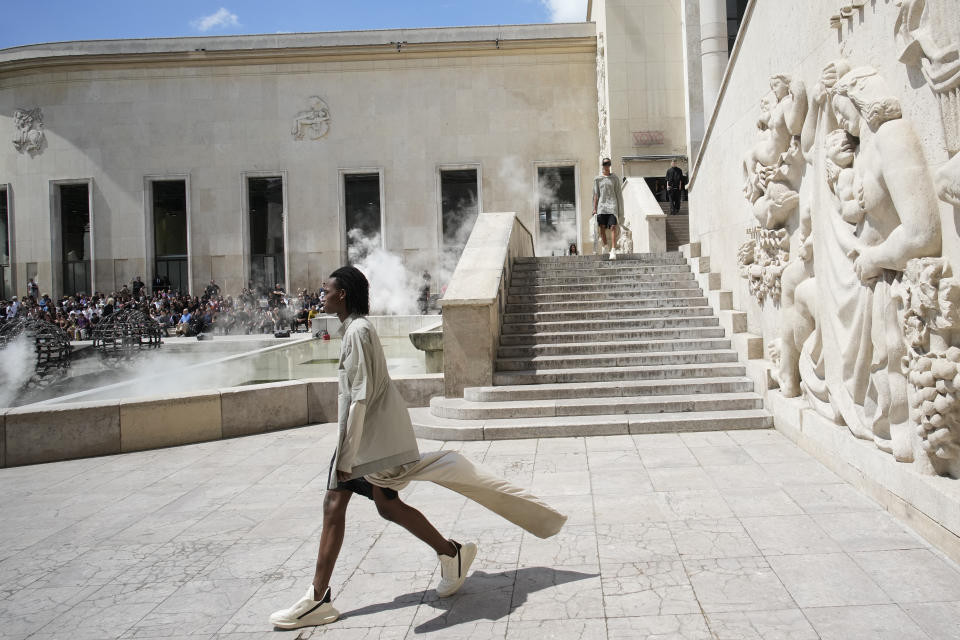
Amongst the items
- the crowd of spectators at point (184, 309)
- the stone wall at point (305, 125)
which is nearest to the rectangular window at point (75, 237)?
the stone wall at point (305, 125)

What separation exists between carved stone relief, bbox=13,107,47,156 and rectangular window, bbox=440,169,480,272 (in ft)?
54.5

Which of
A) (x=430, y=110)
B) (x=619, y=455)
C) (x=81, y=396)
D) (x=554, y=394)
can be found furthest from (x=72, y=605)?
(x=430, y=110)

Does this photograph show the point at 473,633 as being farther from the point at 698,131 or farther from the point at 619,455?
the point at 698,131

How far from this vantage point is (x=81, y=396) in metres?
8.56

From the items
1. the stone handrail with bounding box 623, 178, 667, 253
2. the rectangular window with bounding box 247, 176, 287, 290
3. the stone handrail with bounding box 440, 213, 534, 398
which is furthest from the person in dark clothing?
the rectangular window with bounding box 247, 176, 287, 290

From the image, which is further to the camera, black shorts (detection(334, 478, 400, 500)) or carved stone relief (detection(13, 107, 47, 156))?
carved stone relief (detection(13, 107, 47, 156))

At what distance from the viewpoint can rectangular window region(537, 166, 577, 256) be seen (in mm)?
27186

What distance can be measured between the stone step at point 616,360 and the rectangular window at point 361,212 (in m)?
20.3

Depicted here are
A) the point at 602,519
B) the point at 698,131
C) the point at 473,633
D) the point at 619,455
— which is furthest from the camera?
the point at 698,131

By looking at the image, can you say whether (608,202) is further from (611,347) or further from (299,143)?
(299,143)

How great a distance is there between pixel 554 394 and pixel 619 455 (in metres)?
1.76

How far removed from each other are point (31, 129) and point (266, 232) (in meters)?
10.5

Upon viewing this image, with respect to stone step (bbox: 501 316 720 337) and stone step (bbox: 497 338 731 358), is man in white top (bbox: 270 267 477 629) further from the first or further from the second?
stone step (bbox: 501 316 720 337)

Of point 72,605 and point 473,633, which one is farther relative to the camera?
point 72,605
